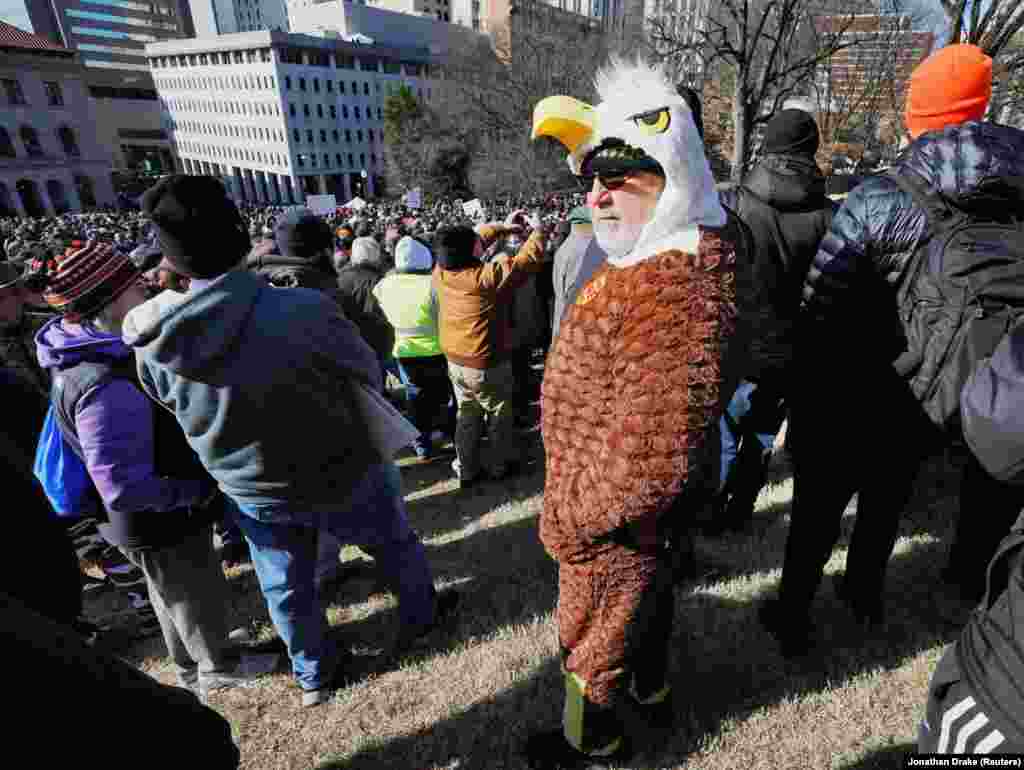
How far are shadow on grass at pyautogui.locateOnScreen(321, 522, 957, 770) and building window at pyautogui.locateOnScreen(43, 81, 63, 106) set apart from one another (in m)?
67.7

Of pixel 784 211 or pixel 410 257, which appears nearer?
pixel 784 211

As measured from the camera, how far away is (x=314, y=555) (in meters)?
2.46

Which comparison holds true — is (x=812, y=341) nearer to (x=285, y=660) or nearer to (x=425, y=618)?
(x=425, y=618)

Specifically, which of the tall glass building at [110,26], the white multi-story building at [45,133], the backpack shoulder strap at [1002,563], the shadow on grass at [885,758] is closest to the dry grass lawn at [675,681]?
the shadow on grass at [885,758]

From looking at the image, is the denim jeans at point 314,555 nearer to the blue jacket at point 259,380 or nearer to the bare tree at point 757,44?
the blue jacket at point 259,380

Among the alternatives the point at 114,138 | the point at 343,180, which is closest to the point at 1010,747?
the point at 343,180

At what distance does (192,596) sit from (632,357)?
229 centimetres

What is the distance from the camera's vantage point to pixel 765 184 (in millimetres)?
2908

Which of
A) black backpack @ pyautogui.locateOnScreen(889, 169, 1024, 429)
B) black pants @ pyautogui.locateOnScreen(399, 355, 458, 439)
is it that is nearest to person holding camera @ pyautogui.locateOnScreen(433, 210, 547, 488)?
black pants @ pyautogui.locateOnScreen(399, 355, 458, 439)

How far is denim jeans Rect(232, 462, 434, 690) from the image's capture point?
2314 mm

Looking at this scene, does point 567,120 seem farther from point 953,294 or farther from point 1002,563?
point 1002,563

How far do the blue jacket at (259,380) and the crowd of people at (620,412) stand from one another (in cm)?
1

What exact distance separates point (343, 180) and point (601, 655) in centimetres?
7269

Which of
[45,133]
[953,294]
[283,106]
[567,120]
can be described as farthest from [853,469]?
[283,106]
